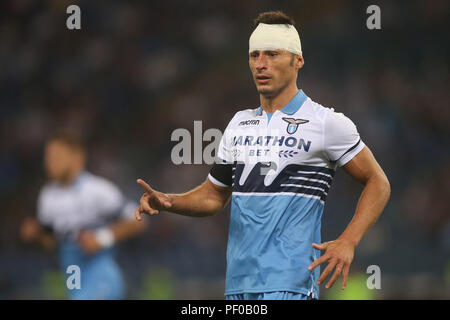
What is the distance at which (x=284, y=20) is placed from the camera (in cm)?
438

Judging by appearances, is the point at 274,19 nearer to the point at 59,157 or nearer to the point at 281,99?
the point at 281,99

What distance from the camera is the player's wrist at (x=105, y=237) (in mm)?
7066

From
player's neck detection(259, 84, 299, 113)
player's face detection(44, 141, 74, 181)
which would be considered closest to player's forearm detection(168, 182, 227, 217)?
player's neck detection(259, 84, 299, 113)

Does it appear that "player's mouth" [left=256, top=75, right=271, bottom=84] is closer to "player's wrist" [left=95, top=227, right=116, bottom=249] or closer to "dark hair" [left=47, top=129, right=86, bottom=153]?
"player's wrist" [left=95, top=227, right=116, bottom=249]

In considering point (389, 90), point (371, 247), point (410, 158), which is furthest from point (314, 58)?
point (371, 247)

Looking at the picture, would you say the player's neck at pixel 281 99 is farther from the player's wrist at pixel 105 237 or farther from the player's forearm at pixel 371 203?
the player's wrist at pixel 105 237

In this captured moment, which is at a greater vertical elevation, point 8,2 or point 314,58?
point 8,2

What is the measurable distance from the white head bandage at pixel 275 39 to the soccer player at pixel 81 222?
334 centimetres

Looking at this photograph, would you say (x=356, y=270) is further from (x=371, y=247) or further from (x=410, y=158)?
(x=410, y=158)

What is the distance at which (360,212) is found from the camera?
3980 mm

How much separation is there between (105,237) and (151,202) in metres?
3.20

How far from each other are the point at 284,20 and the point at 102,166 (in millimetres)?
8959

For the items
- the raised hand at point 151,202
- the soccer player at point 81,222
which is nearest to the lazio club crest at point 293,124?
the raised hand at point 151,202

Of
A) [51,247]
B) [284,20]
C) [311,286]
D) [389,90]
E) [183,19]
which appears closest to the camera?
[311,286]
